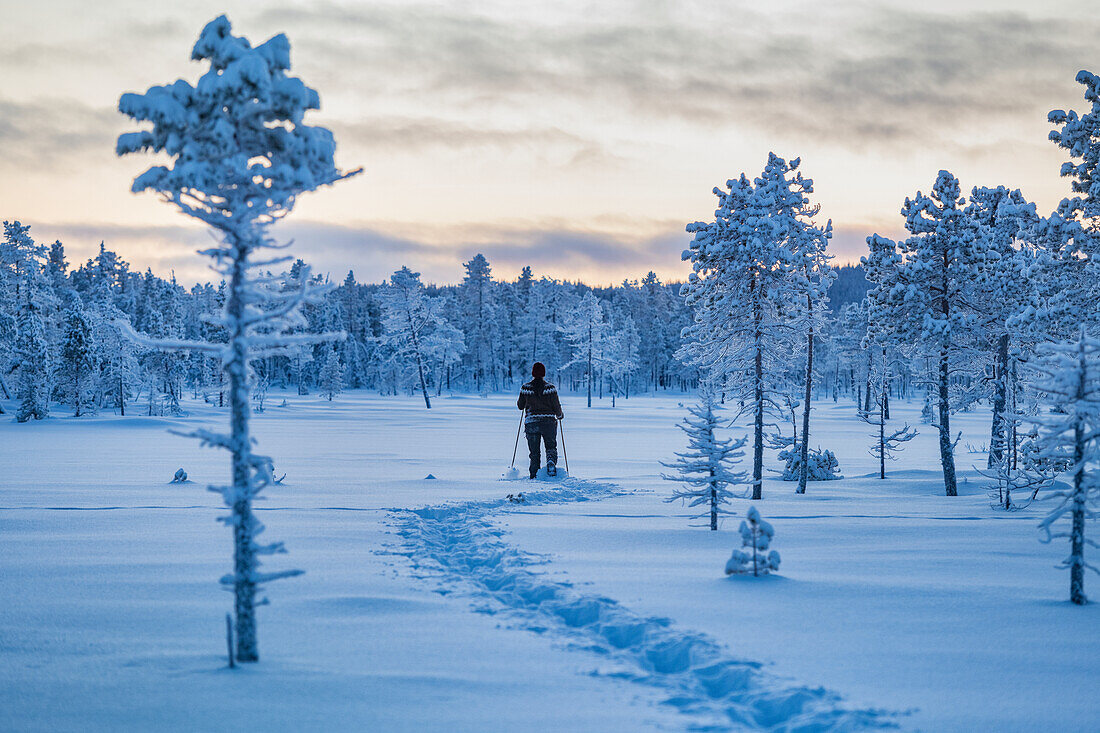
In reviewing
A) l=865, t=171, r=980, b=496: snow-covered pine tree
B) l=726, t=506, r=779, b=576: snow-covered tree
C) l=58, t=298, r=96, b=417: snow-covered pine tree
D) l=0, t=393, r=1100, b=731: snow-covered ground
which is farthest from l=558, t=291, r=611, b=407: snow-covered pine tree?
l=726, t=506, r=779, b=576: snow-covered tree

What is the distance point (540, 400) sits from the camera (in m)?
17.7

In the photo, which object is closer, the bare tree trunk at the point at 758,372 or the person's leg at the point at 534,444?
the person's leg at the point at 534,444

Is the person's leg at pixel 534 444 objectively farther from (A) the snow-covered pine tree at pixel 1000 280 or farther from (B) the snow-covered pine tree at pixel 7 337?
(B) the snow-covered pine tree at pixel 7 337

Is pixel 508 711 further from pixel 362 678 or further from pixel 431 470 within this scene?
pixel 431 470

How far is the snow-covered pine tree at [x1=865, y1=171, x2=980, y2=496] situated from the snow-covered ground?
26.7 feet

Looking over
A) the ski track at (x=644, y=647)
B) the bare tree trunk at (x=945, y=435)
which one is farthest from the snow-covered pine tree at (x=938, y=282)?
the ski track at (x=644, y=647)

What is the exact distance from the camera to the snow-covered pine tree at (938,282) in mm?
21062

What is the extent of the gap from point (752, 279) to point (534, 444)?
25.1 feet

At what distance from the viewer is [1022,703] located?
5027 millimetres

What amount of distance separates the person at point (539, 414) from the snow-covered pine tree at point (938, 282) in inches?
439

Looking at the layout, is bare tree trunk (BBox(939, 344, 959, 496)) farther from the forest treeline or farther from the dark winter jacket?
the forest treeline

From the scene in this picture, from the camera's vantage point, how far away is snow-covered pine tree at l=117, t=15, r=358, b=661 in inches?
203

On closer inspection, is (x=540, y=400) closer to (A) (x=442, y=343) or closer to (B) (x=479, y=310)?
(A) (x=442, y=343)

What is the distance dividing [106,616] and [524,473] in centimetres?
1324
